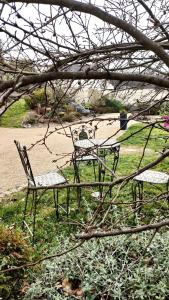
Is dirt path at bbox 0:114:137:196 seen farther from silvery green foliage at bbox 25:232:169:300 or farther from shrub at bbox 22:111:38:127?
silvery green foliage at bbox 25:232:169:300

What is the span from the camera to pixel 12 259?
3309 mm

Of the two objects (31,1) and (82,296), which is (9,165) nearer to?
(82,296)

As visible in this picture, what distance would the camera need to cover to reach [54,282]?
3.30m

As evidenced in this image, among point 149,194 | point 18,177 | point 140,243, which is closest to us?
point 140,243

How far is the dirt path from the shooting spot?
27.2ft

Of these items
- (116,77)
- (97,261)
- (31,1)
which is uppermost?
(31,1)

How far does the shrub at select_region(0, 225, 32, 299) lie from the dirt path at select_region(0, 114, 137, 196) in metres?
2.42

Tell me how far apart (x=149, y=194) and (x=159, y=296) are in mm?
3774

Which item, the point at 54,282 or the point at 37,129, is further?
the point at 37,129

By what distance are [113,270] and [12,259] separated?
2.58 ft

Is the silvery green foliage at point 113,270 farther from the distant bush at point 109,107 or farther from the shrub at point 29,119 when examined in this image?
the distant bush at point 109,107

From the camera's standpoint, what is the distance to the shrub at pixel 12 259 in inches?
126

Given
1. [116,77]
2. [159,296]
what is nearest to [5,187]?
[159,296]

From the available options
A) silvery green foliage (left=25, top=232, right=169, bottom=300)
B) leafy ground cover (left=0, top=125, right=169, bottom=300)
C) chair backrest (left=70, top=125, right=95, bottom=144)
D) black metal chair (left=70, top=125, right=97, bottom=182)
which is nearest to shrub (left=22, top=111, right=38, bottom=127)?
chair backrest (left=70, top=125, right=95, bottom=144)
